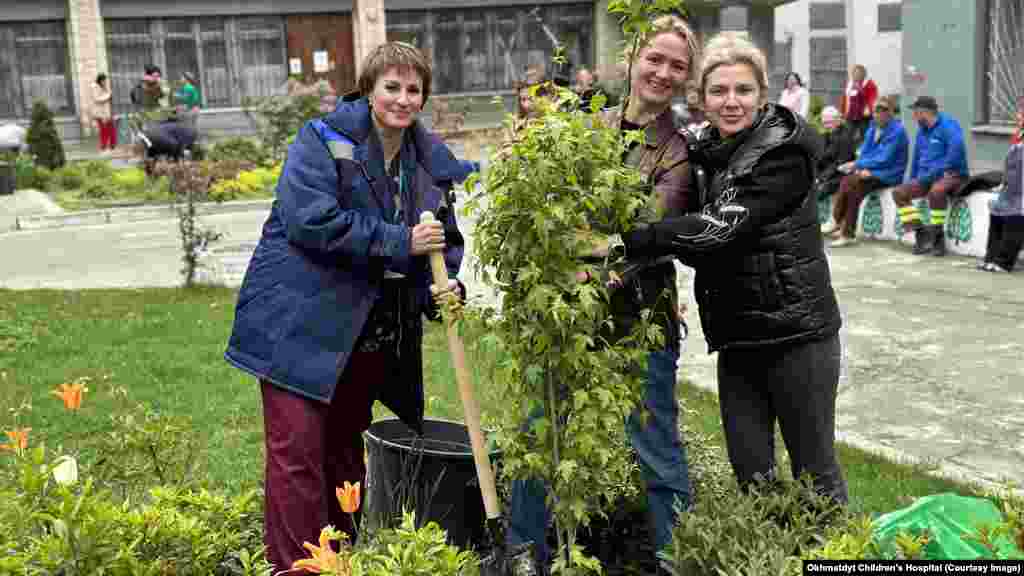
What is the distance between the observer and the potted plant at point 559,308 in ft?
10.2

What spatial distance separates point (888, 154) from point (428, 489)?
10.3 m

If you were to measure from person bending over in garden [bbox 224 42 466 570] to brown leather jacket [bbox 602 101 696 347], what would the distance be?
0.55 meters

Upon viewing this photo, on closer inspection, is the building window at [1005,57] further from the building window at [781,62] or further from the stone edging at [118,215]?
the building window at [781,62]

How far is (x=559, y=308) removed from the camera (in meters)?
3.03

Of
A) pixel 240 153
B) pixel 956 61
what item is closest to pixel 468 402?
pixel 956 61

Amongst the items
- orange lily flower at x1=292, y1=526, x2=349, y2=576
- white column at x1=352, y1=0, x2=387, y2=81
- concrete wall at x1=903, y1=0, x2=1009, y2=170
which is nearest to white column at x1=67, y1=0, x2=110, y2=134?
white column at x1=352, y1=0, x2=387, y2=81

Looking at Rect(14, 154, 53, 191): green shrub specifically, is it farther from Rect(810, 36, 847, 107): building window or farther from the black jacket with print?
the black jacket with print

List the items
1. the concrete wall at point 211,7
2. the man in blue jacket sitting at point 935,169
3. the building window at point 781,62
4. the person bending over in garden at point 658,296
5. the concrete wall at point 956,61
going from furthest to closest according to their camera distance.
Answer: the concrete wall at point 211,7
the building window at point 781,62
the concrete wall at point 956,61
the man in blue jacket sitting at point 935,169
the person bending over in garden at point 658,296

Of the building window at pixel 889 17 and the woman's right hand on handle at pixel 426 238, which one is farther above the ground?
the building window at pixel 889 17

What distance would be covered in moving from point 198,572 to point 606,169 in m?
1.60

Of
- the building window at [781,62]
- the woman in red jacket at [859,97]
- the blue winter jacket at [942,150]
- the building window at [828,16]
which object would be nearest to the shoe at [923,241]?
the blue winter jacket at [942,150]

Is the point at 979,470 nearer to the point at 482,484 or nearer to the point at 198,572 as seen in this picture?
the point at 482,484

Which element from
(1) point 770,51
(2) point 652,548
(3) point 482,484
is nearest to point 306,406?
(3) point 482,484

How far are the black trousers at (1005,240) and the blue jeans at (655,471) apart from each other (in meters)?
8.15
